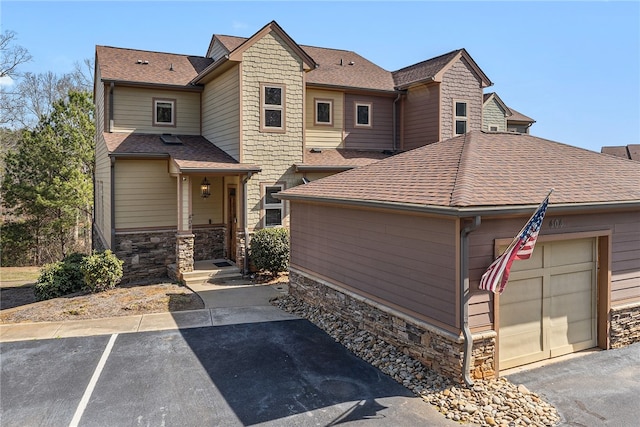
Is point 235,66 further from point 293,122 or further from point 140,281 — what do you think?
point 140,281

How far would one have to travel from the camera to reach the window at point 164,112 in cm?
1562

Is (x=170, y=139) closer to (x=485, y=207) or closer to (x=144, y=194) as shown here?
(x=144, y=194)

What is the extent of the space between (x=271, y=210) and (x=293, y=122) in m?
3.05

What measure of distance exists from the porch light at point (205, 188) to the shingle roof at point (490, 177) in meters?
5.37

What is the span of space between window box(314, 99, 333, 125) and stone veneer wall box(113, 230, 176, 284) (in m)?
6.64

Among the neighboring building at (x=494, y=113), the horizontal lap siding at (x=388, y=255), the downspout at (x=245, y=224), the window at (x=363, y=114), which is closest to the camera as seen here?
the horizontal lap siding at (x=388, y=255)

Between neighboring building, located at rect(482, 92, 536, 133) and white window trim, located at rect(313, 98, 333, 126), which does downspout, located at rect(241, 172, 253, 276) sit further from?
neighboring building, located at rect(482, 92, 536, 133)

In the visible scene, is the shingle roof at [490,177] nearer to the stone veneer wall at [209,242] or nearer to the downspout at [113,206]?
the stone veneer wall at [209,242]

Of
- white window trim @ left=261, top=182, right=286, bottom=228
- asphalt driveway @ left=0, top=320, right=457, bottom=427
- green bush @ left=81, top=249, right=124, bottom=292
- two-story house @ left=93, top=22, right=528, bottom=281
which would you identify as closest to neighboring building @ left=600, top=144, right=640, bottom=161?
two-story house @ left=93, top=22, right=528, bottom=281

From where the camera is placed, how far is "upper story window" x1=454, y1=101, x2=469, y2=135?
16.9 m

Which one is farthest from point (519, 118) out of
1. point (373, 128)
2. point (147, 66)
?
point (147, 66)

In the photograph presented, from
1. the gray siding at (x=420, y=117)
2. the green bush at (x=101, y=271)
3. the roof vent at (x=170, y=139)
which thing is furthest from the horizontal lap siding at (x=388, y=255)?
the gray siding at (x=420, y=117)

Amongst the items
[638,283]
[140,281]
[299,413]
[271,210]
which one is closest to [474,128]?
[271,210]

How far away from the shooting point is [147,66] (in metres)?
16.3
